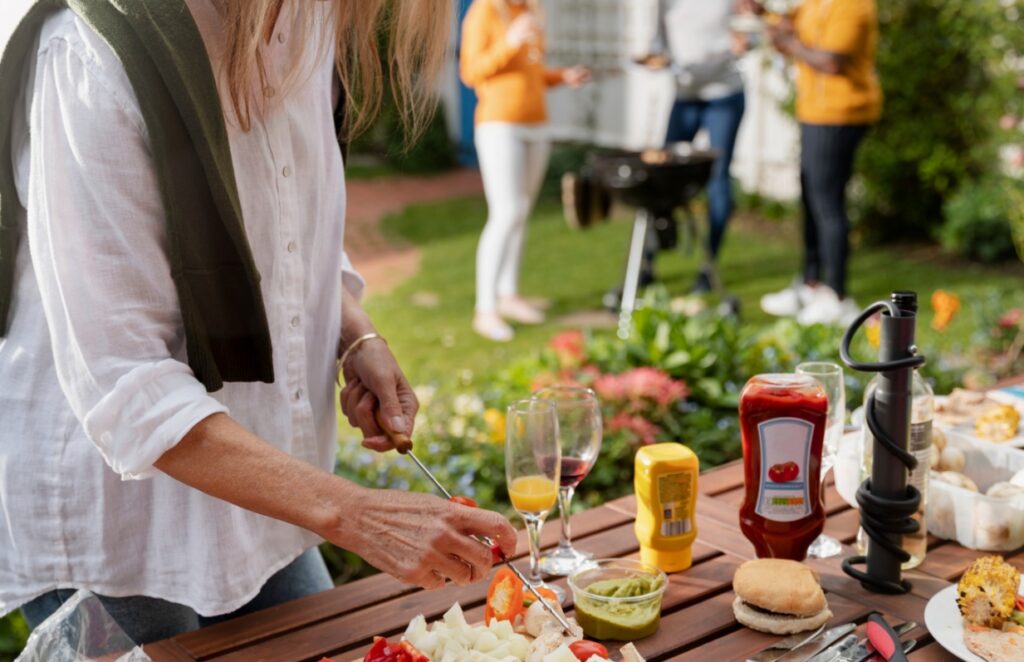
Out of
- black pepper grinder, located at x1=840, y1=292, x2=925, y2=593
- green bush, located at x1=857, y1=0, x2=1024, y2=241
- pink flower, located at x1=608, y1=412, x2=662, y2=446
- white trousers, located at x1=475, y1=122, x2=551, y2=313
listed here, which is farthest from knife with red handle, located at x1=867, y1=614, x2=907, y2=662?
green bush, located at x1=857, y1=0, x2=1024, y2=241

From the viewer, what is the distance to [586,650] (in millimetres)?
1378

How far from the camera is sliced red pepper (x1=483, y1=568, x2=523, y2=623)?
A: 1.49 metres

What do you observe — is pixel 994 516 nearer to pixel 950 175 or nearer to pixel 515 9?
pixel 515 9

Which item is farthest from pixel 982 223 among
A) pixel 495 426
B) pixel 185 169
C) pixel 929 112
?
pixel 185 169

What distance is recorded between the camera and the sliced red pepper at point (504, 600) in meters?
1.49

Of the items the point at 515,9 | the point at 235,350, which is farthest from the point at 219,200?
the point at 515,9

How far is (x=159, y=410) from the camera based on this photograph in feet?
4.22

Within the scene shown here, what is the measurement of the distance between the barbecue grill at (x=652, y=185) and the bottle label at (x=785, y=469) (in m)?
4.20

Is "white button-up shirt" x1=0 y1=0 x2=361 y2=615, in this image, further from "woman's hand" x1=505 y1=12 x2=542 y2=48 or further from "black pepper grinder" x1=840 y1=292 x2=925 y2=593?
"woman's hand" x1=505 y1=12 x2=542 y2=48

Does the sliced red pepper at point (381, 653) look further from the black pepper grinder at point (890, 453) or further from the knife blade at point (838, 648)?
the black pepper grinder at point (890, 453)

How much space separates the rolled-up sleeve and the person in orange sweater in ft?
15.6

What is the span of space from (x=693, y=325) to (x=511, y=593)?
2718 millimetres

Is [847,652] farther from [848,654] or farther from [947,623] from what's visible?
[947,623]

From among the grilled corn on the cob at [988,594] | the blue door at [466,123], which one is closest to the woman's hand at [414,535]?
the grilled corn on the cob at [988,594]
